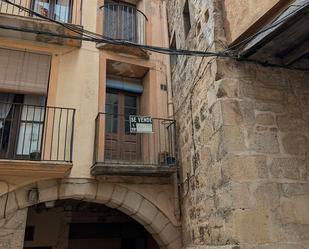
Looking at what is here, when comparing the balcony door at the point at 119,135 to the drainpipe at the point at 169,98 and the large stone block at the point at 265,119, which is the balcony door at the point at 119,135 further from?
the large stone block at the point at 265,119

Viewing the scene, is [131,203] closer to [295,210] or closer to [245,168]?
[245,168]

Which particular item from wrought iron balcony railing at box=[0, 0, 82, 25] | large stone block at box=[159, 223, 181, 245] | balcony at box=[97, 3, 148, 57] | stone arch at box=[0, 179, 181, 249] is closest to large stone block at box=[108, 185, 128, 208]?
stone arch at box=[0, 179, 181, 249]

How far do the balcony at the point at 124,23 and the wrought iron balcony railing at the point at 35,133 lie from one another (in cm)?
210

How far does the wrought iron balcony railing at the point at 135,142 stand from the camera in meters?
5.41

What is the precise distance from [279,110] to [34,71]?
13.2ft

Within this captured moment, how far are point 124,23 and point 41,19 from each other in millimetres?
1859

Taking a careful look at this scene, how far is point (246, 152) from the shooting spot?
343 centimetres

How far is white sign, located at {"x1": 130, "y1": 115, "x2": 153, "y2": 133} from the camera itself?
5.13 metres

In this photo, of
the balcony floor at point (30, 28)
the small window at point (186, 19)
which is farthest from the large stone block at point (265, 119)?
the balcony floor at point (30, 28)

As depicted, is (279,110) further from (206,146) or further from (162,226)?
(162,226)

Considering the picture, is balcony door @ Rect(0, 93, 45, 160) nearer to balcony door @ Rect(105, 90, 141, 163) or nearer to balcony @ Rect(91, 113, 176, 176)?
balcony @ Rect(91, 113, 176, 176)

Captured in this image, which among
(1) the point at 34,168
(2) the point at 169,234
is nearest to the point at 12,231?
(1) the point at 34,168

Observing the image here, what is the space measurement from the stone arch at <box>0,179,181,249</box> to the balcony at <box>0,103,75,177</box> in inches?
9.7

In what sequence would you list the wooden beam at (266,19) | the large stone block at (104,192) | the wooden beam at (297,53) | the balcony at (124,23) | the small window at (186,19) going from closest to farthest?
the wooden beam at (266,19) < the wooden beam at (297,53) < the large stone block at (104,192) < the small window at (186,19) < the balcony at (124,23)
